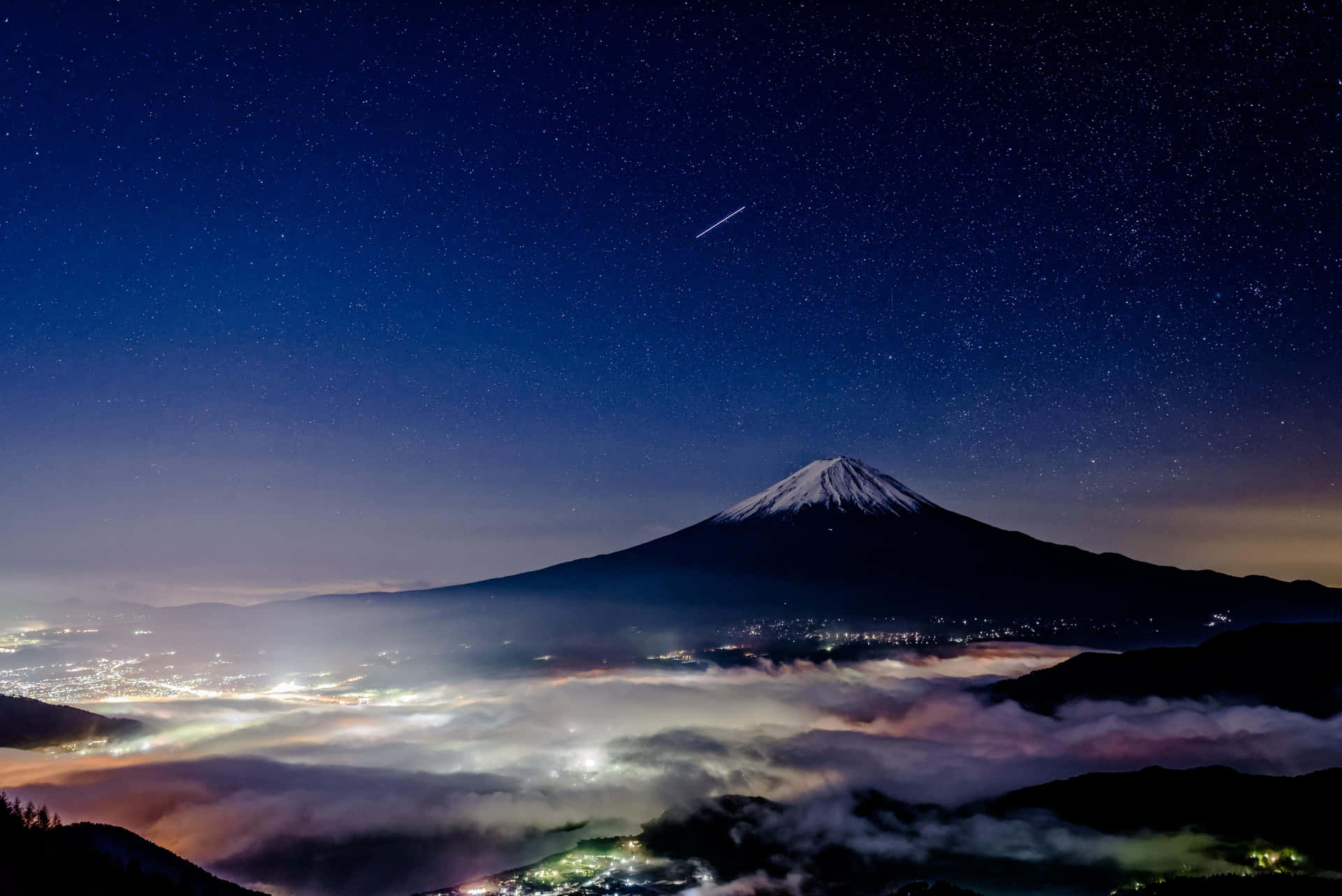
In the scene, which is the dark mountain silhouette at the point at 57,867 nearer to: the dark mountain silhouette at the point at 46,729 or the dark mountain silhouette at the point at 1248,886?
the dark mountain silhouette at the point at 46,729

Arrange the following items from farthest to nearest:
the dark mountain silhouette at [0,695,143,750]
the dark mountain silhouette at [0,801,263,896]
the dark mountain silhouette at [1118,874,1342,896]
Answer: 1. the dark mountain silhouette at [0,695,143,750]
2. the dark mountain silhouette at [1118,874,1342,896]
3. the dark mountain silhouette at [0,801,263,896]

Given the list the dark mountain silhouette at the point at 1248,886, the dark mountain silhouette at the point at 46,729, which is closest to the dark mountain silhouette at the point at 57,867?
the dark mountain silhouette at the point at 46,729

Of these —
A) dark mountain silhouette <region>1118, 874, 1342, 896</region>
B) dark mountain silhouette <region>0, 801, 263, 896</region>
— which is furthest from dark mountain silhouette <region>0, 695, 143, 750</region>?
dark mountain silhouette <region>1118, 874, 1342, 896</region>

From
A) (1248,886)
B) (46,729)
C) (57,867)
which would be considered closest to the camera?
(57,867)

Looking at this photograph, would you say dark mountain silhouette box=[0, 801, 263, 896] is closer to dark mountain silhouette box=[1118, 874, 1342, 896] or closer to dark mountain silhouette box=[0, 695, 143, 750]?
dark mountain silhouette box=[0, 695, 143, 750]

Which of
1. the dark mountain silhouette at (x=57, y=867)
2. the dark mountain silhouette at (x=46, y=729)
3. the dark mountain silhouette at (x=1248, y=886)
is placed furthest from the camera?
the dark mountain silhouette at (x=46, y=729)

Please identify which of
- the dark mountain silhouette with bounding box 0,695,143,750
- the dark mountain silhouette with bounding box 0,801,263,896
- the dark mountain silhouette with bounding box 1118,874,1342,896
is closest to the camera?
the dark mountain silhouette with bounding box 0,801,263,896

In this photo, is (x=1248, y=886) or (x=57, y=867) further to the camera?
(x=1248, y=886)

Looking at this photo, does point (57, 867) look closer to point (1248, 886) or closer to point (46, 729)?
point (46, 729)

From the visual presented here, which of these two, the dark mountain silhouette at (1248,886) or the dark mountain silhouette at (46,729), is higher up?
the dark mountain silhouette at (46,729)

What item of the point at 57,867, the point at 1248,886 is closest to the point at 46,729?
the point at 57,867

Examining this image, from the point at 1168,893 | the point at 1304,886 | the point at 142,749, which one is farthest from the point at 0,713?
the point at 1304,886
